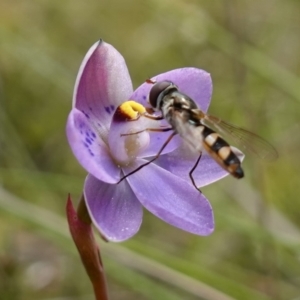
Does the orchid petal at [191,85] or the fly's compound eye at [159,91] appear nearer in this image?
the fly's compound eye at [159,91]

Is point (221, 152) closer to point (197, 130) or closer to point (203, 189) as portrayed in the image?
point (197, 130)

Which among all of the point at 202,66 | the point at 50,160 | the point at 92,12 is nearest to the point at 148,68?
the point at 202,66

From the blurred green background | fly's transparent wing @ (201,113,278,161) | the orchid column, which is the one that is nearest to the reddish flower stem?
the orchid column

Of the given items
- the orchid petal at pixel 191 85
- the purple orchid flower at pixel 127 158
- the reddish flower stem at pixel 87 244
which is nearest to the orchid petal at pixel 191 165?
the purple orchid flower at pixel 127 158

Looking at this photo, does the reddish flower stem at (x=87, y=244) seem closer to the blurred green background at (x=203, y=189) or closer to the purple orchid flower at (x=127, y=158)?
the purple orchid flower at (x=127, y=158)

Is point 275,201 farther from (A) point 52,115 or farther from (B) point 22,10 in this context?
(B) point 22,10

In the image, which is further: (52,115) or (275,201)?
(52,115)

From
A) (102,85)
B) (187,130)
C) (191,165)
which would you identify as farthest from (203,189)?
(187,130)
